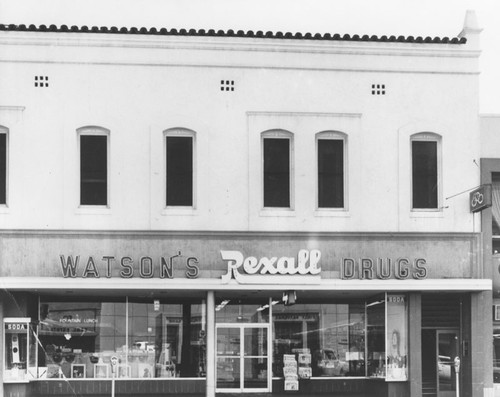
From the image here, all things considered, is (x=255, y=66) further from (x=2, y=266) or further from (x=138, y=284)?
(x=2, y=266)

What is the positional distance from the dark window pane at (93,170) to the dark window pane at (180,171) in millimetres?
1688

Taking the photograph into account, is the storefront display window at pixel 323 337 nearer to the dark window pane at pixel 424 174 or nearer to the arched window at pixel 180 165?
the dark window pane at pixel 424 174

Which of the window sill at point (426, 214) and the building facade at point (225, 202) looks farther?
the window sill at point (426, 214)

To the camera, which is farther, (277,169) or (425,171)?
(425,171)

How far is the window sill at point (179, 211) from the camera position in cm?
2412

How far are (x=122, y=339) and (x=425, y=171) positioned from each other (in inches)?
373

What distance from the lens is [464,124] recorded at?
2500cm

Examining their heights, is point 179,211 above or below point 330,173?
below

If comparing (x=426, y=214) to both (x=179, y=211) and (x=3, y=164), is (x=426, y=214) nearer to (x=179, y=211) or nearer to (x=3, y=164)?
(x=179, y=211)

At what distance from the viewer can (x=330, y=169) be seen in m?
24.9

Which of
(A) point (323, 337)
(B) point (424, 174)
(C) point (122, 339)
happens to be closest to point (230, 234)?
(C) point (122, 339)

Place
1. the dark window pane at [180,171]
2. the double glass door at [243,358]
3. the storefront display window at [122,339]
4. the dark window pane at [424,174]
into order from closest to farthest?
the dark window pane at [180,171] → the dark window pane at [424,174] → the storefront display window at [122,339] → the double glass door at [243,358]

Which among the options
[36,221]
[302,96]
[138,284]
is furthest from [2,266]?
[302,96]

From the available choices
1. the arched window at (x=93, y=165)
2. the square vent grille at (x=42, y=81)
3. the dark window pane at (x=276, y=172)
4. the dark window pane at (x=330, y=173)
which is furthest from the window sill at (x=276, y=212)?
the square vent grille at (x=42, y=81)
